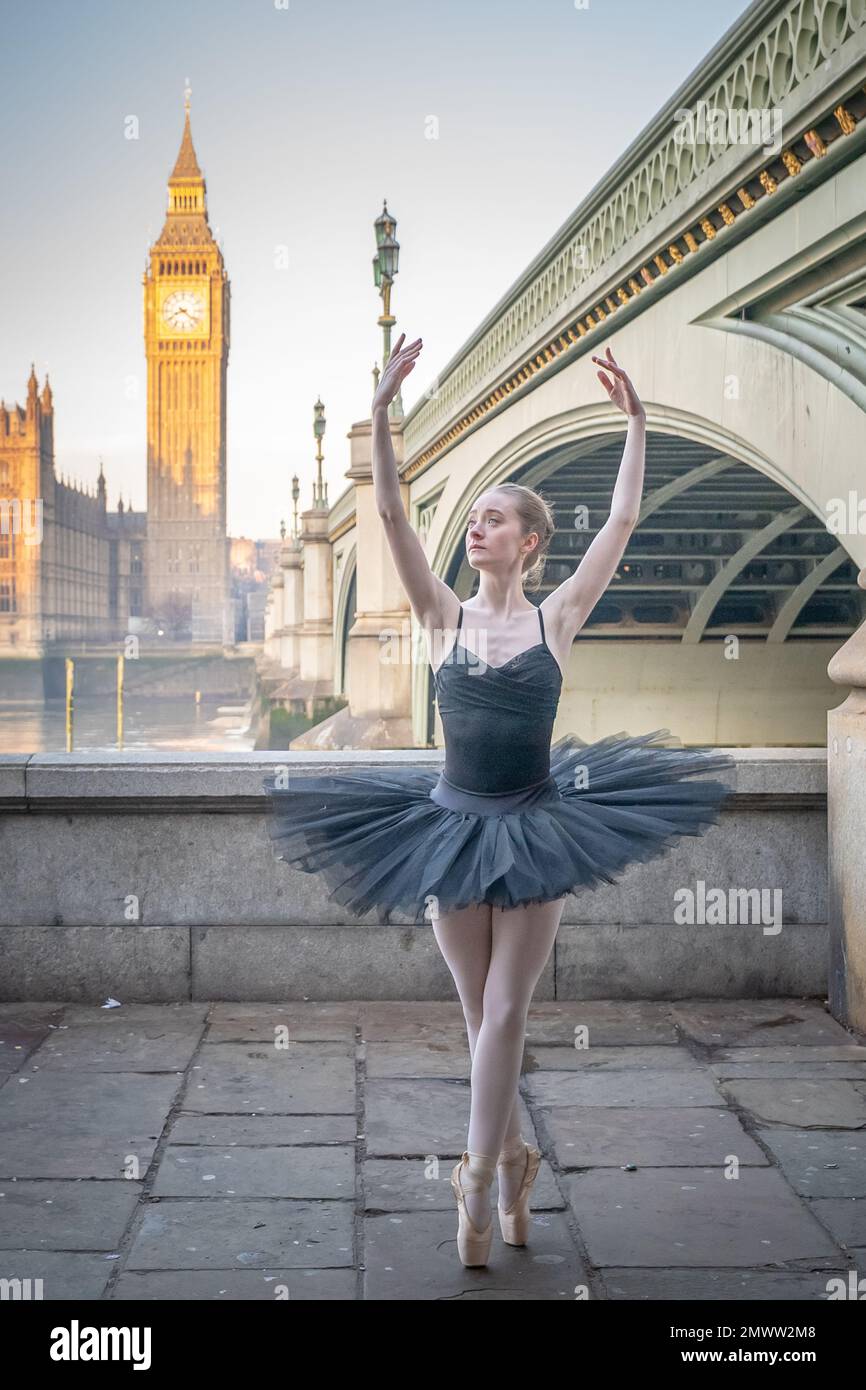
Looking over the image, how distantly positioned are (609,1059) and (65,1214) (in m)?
1.93

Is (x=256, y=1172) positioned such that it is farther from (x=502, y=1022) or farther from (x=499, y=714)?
(x=499, y=714)

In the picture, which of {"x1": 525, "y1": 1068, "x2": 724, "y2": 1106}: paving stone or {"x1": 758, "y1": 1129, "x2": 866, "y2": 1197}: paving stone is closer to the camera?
{"x1": 758, "y1": 1129, "x2": 866, "y2": 1197}: paving stone

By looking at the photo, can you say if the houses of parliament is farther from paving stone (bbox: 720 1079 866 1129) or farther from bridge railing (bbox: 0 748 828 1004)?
paving stone (bbox: 720 1079 866 1129)

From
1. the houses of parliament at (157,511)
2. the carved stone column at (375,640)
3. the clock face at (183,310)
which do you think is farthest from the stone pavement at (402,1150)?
the clock face at (183,310)

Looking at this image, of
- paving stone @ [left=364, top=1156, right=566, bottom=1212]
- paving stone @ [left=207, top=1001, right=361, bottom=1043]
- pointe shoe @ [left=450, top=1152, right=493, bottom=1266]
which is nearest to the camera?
pointe shoe @ [left=450, top=1152, right=493, bottom=1266]

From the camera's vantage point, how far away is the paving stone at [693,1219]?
10.4 ft

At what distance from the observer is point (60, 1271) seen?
3061mm

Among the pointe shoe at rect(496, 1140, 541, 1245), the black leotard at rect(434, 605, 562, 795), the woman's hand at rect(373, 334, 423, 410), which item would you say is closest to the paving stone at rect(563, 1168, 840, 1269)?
the pointe shoe at rect(496, 1140, 541, 1245)

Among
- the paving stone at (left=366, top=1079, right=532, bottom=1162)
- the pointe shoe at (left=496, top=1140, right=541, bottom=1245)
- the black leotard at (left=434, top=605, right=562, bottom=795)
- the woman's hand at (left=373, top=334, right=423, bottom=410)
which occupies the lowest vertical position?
the paving stone at (left=366, top=1079, right=532, bottom=1162)

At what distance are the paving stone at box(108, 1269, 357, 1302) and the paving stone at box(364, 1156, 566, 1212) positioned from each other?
40 cm

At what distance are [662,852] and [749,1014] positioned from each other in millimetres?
2134

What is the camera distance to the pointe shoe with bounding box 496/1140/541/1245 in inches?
126

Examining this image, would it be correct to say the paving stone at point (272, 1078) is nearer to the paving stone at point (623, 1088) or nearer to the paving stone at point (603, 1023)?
the paving stone at point (623, 1088)

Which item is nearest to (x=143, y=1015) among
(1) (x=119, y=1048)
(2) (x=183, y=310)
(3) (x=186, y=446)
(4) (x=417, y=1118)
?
(1) (x=119, y=1048)
